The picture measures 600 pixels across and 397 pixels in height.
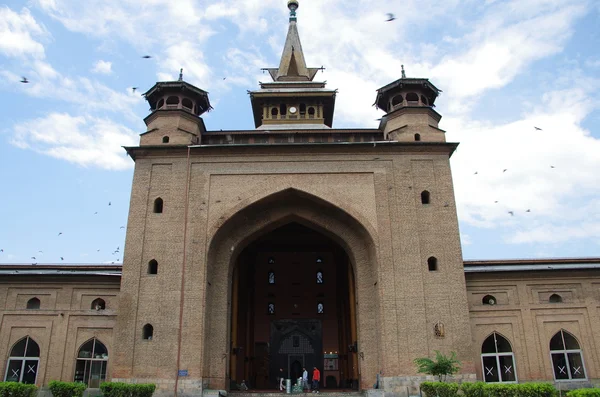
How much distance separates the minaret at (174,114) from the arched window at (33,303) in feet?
29.3

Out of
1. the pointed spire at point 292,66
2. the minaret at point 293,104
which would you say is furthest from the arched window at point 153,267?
the pointed spire at point 292,66

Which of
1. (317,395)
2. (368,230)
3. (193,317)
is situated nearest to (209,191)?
(193,317)

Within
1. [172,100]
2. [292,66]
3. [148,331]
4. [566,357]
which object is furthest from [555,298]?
[292,66]

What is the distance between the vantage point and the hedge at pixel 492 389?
53.7 feet

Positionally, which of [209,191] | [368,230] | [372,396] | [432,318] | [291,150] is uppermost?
[291,150]

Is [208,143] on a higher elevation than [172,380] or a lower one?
higher

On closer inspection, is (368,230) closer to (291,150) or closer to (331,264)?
(291,150)

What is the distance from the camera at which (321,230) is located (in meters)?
26.5

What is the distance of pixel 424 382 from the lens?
820 inches

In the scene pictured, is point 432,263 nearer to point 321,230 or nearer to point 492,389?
point 321,230

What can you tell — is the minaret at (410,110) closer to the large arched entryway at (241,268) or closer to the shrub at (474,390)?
the large arched entryway at (241,268)

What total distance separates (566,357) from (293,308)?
1618 centimetres

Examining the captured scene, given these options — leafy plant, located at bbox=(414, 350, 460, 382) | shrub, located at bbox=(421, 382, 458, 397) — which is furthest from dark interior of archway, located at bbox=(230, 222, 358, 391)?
shrub, located at bbox=(421, 382, 458, 397)

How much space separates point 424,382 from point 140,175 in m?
15.7
